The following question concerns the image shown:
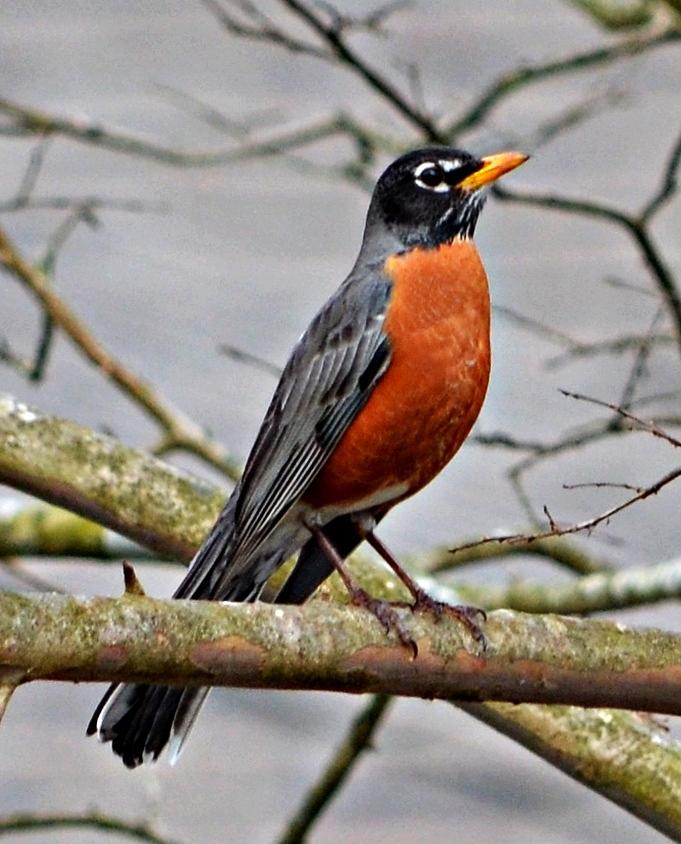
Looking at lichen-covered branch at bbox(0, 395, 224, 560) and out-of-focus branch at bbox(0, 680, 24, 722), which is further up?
out-of-focus branch at bbox(0, 680, 24, 722)

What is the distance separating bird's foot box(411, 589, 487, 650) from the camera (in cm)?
255

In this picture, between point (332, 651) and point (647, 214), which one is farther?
point (647, 214)

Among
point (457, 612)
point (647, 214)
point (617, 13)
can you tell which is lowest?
point (457, 612)

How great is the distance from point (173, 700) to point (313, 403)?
63cm

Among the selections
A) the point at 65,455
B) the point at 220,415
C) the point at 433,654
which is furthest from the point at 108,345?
the point at 433,654

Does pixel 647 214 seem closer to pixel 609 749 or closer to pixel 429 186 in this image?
pixel 429 186

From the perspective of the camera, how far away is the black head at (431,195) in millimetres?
3594

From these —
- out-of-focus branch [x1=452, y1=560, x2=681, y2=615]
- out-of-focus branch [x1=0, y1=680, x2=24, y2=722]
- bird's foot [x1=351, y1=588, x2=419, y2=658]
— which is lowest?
out-of-focus branch [x1=452, y1=560, x2=681, y2=615]

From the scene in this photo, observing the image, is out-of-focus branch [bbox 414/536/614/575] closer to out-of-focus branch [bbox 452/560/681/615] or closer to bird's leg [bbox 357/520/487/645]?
out-of-focus branch [bbox 452/560/681/615]

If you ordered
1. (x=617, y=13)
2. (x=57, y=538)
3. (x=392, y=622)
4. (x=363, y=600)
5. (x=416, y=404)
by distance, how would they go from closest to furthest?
(x=392, y=622) → (x=363, y=600) → (x=416, y=404) → (x=57, y=538) → (x=617, y=13)

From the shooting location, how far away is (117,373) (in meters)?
4.03

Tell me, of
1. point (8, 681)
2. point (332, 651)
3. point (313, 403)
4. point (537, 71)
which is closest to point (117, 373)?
point (313, 403)

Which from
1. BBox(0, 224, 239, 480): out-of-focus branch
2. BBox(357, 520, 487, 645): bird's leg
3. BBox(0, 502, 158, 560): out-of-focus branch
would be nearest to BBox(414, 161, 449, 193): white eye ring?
BBox(357, 520, 487, 645): bird's leg

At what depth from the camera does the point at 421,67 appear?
701cm
